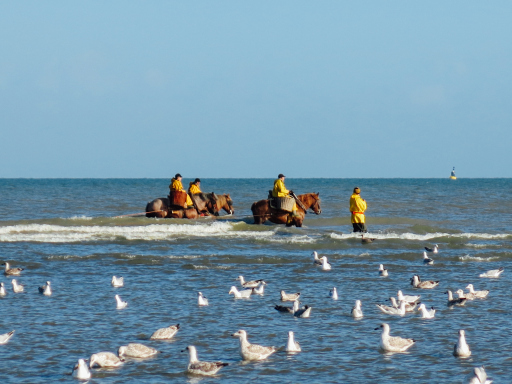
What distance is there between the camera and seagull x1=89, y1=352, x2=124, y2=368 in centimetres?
1088

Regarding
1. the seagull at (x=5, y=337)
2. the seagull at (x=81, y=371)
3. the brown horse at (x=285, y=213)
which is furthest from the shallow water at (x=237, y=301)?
the brown horse at (x=285, y=213)

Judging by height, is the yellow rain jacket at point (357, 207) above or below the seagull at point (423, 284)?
above

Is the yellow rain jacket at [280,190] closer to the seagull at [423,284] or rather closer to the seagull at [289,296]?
the seagull at [423,284]

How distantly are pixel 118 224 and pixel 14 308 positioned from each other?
755 inches

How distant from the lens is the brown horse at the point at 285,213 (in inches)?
1262

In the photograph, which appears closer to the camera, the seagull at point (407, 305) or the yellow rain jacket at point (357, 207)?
the seagull at point (407, 305)

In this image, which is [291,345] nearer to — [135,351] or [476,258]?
[135,351]

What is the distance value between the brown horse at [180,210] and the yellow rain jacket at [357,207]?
888 centimetres

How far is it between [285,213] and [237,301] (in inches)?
630

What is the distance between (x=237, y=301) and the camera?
16.4 meters

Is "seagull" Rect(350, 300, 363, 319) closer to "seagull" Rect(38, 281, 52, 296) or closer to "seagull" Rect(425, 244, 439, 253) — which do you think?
"seagull" Rect(38, 281, 52, 296)

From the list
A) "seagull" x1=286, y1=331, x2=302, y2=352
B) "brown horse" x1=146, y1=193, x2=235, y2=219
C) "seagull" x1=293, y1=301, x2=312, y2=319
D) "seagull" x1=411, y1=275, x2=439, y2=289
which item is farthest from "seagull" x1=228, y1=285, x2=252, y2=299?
"brown horse" x1=146, y1=193, x2=235, y2=219

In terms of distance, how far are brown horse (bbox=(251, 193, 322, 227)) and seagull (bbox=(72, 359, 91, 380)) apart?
21798mm

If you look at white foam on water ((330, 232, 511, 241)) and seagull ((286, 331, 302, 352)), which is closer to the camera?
seagull ((286, 331, 302, 352))
